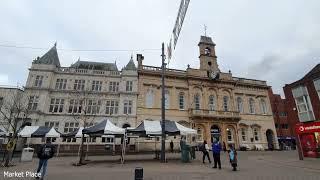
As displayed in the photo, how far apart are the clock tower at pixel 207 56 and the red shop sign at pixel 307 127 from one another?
19450 mm

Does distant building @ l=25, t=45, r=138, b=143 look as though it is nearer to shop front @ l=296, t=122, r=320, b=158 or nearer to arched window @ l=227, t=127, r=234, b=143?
arched window @ l=227, t=127, r=234, b=143

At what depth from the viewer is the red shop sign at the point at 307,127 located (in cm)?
1975

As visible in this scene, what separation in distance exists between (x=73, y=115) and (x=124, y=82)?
9303 millimetres

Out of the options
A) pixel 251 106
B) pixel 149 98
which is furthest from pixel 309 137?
pixel 149 98

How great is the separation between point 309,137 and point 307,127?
962 mm

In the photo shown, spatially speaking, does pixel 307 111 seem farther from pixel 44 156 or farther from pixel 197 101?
pixel 44 156

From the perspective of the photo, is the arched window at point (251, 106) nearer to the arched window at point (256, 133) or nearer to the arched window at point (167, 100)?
the arched window at point (256, 133)

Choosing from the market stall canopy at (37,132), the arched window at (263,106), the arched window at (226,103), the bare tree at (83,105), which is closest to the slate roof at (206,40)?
the arched window at (226,103)

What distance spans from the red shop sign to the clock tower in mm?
19450

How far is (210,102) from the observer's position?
124ft

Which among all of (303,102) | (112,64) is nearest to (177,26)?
(303,102)

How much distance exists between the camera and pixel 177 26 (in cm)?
1100

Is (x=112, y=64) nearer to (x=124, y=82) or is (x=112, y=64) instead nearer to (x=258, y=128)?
(x=124, y=82)

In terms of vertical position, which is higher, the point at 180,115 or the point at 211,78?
the point at 211,78
